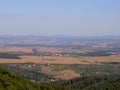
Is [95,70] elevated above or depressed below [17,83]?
below

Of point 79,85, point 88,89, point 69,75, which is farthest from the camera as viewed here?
point 69,75

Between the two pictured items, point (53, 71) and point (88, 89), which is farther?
point (53, 71)

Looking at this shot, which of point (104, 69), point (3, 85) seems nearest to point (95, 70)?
point (104, 69)

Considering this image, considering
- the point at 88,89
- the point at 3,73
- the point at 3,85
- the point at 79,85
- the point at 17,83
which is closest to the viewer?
the point at 3,85

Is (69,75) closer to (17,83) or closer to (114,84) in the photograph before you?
(114,84)

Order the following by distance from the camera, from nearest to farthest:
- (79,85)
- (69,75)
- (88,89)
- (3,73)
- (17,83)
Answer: (17,83), (3,73), (88,89), (79,85), (69,75)

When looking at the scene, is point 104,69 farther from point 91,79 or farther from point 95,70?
point 91,79

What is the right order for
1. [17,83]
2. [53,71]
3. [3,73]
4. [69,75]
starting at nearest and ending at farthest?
[17,83]
[3,73]
[69,75]
[53,71]

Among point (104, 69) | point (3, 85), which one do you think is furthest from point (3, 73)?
point (104, 69)

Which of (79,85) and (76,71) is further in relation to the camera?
(76,71)
